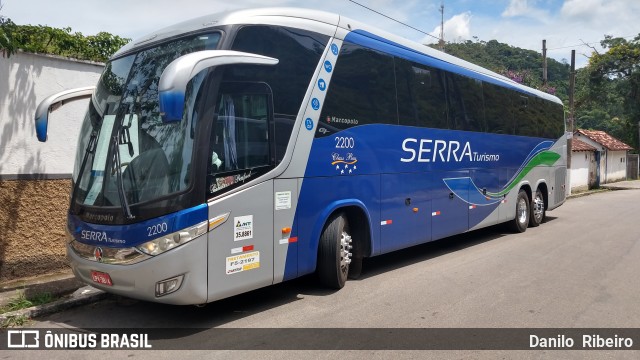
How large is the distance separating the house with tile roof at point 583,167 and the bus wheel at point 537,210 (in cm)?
1821

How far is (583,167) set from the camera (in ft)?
105

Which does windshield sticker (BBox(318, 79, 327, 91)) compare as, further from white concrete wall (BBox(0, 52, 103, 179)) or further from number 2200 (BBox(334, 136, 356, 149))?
white concrete wall (BBox(0, 52, 103, 179))

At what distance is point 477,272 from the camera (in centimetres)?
802

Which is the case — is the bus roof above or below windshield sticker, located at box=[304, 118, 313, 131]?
above

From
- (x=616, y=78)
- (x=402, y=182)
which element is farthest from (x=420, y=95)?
(x=616, y=78)

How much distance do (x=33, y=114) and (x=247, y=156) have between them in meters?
4.30

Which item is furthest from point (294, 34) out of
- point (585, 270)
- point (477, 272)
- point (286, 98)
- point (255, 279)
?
point (585, 270)

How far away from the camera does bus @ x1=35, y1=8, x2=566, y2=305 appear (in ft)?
16.6

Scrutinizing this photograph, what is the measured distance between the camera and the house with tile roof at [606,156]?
35.7m

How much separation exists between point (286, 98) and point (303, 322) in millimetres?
2562

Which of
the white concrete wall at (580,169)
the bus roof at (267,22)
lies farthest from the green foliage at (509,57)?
the bus roof at (267,22)

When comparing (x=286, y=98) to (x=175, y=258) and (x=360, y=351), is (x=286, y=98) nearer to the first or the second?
(x=175, y=258)

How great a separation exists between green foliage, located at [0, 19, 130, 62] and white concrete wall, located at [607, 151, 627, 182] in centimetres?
3791

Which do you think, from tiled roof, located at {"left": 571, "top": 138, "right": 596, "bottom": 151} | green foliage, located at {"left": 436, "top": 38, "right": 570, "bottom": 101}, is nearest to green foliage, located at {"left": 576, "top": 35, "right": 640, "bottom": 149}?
green foliage, located at {"left": 436, "top": 38, "right": 570, "bottom": 101}
